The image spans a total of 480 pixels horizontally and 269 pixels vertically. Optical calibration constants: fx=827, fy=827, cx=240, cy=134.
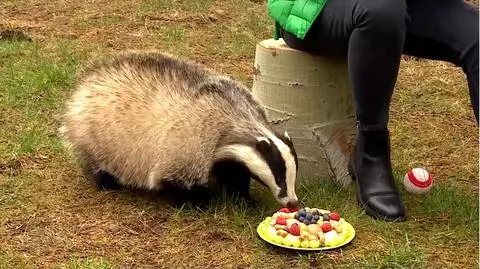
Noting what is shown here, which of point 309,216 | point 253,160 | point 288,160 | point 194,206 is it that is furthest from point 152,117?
point 309,216

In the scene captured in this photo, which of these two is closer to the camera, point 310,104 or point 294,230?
point 294,230

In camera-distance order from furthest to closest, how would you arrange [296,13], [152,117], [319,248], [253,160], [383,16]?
[152,117] < [296,13] < [253,160] < [383,16] < [319,248]

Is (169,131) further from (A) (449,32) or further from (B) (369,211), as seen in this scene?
(A) (449,32)

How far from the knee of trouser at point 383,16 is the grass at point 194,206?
0.79 m

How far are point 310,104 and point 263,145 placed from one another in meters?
0.59

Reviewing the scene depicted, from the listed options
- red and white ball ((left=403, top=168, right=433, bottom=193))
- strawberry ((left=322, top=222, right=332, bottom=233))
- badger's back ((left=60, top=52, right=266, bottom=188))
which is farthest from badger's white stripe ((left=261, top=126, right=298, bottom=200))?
red and white ball ((left=403, top=168, right=433, bottom=193))

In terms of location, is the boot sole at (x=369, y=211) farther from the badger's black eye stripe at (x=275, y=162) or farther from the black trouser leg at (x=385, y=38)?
the badger's black eye stripe at (x=275, y=162)

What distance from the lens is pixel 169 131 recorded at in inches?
139

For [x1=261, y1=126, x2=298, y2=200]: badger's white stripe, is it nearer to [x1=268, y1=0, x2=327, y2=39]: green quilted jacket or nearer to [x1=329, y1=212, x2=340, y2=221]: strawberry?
[x1=329, y1=212, x2=340, y2=221]: strawberry

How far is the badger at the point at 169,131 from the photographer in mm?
3367

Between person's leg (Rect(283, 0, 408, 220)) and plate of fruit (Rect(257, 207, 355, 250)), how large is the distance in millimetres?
274

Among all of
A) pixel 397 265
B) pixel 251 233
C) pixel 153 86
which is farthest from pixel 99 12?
pixel 397 265

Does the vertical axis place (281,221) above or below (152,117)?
below

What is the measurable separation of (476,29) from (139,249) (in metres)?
1.61
